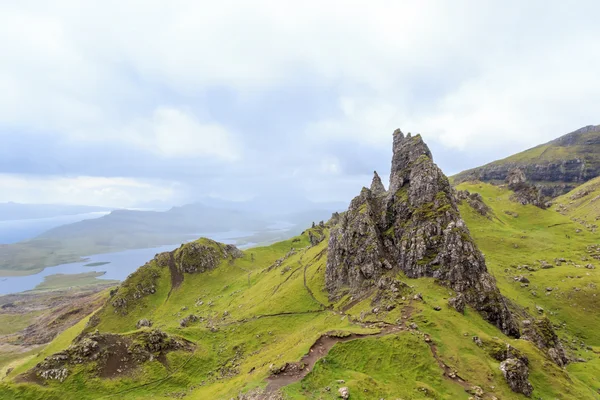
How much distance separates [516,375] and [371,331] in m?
19.1

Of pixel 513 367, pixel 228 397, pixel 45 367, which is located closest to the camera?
pixel 513 367

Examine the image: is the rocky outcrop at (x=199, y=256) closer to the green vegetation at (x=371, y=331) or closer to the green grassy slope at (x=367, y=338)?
the green vegetation at (x=371, y=331)

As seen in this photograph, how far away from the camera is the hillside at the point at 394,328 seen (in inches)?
1544

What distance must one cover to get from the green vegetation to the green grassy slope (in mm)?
198

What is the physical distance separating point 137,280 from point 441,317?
142m

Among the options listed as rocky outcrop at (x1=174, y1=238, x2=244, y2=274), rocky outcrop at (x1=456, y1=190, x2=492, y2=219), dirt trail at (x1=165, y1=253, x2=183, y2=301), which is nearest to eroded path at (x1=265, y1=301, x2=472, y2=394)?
rocky outcrop at (x1=456, y1=190, x2=492, y2=219)

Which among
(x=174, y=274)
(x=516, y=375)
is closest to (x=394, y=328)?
(x=516, y=375)

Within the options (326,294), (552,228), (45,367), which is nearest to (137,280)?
(45,367)

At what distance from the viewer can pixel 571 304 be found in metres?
74.1

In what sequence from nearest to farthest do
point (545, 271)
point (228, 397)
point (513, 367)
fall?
1. point (513, 367)
2. point (228, 397)
3. point (545, 271)

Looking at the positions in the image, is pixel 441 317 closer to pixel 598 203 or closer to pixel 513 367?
pixel 513 367

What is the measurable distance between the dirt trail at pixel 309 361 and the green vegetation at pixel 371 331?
95 centimetres

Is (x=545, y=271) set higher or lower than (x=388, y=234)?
lower

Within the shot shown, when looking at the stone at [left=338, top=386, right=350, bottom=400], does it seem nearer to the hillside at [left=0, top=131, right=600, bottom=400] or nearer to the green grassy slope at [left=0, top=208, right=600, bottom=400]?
the hillside at [left=0, top=131, right=600, bottom=400]
